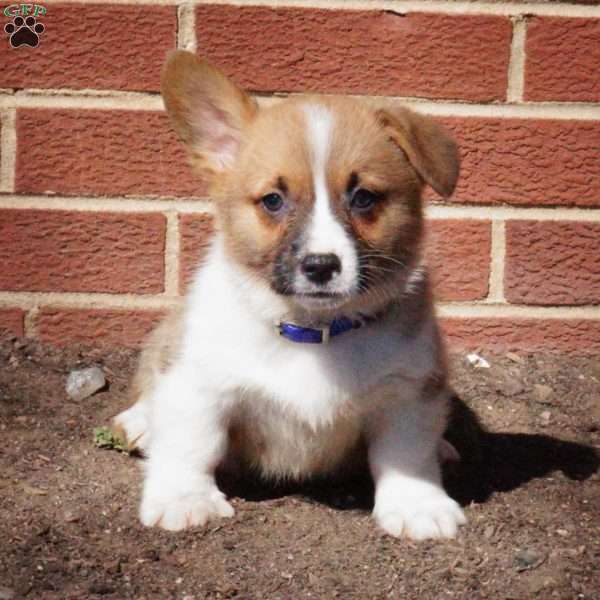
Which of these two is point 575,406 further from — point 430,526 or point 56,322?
point 56,322

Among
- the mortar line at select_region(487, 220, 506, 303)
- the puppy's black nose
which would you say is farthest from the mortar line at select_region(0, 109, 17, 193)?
the mortar line at select_region(487, 220, 506, 303)

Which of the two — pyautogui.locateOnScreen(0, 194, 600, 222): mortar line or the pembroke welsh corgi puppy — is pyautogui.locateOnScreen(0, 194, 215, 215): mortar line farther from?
the pembroke welsh corgi puppy

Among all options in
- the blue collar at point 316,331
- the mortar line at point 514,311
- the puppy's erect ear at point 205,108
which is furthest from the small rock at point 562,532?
the puppy's erect ear at point 205,108

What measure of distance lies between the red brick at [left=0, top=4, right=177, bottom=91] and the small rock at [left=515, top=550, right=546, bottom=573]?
1.95 meters

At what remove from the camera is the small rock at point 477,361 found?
3.92 meters

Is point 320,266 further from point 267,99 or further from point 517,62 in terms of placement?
point 517,62

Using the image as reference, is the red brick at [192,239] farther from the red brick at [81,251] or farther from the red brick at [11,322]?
the red brick at [11,322]

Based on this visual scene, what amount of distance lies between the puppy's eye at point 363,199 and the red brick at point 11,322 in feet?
5.17

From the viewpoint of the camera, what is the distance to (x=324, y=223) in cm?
266

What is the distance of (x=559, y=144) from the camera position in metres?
3.77

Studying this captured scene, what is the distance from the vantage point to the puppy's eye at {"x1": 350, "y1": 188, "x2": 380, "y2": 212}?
2.79m

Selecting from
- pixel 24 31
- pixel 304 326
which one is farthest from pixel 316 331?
pixel 24 31

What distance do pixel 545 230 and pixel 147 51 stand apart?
1483mm

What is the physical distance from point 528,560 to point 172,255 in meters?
1.72
